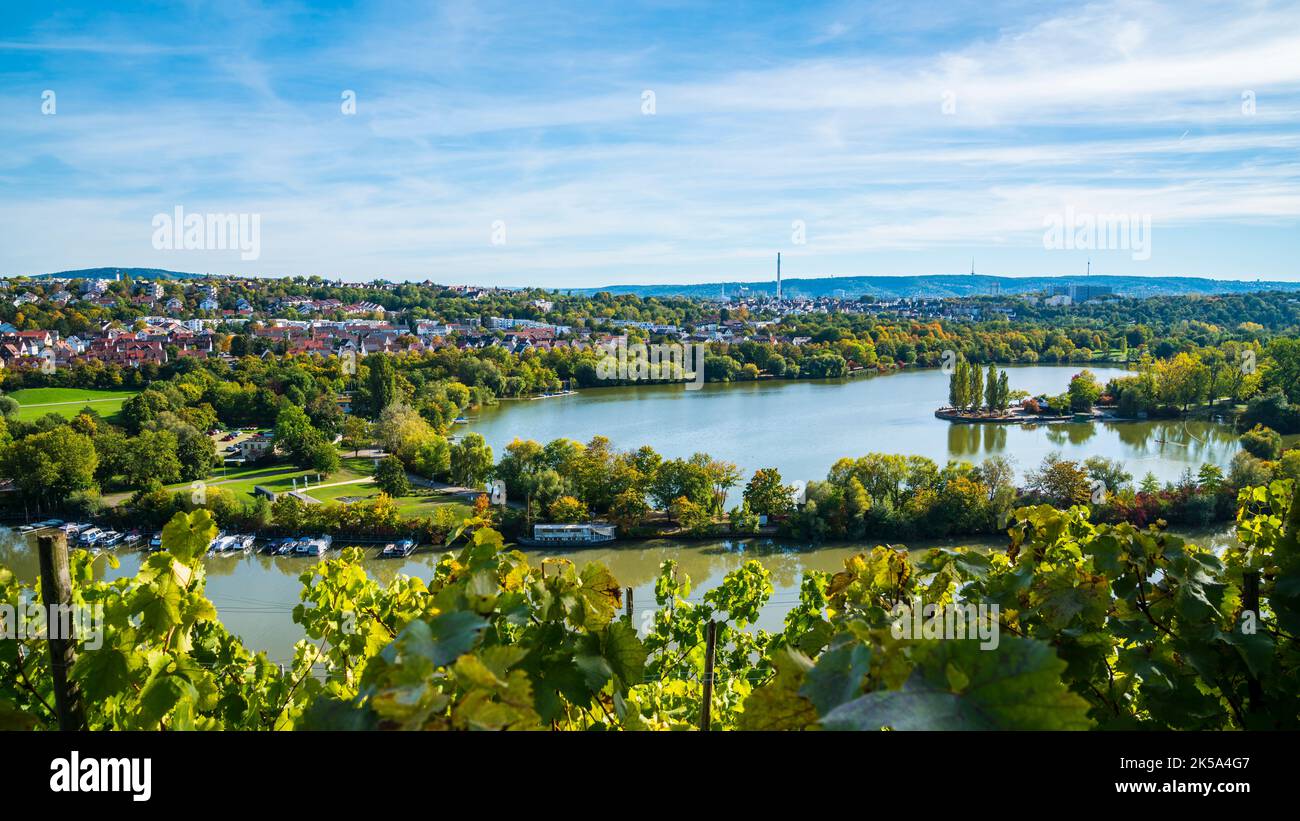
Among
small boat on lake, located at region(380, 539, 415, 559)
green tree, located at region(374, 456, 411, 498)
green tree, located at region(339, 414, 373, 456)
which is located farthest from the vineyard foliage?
green tree, located at region(339, 414, 373, 456)

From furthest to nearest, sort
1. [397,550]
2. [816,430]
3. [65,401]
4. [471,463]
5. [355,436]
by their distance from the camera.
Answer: [65,401]
[816,430]
[355,436]
[471,463]
[397,550]

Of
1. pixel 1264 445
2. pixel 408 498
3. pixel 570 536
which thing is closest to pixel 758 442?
pixel 570 536

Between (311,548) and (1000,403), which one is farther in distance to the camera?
(1000,403)

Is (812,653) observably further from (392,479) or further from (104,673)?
(392,479)

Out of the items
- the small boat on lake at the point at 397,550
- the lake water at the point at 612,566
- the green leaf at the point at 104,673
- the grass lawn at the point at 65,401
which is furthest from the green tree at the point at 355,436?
the green leaf at the point at 104,673

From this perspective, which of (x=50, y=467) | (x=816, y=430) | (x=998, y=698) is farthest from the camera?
(x=816, y=430)

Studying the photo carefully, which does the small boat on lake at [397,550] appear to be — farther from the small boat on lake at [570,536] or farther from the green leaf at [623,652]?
the green leaf at [623,652]
